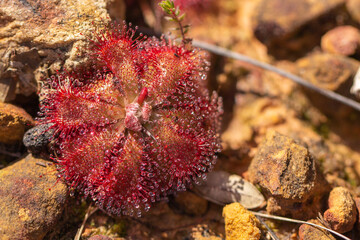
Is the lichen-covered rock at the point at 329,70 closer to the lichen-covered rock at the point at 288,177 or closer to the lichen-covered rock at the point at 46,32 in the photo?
the lichen-covered rock at the point at 288,177

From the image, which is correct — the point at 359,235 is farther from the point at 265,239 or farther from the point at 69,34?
the point at 69,34

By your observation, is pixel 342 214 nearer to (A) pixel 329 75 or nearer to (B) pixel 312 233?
(B) pixel 312 233

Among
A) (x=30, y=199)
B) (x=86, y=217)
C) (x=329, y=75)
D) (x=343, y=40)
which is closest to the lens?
(x=30, y=199)

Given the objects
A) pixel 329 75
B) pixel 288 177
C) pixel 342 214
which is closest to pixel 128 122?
pixel 288 177

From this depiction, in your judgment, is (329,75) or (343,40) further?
(343,40)

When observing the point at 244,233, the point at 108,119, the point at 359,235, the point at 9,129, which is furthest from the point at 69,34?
the point at 359,235

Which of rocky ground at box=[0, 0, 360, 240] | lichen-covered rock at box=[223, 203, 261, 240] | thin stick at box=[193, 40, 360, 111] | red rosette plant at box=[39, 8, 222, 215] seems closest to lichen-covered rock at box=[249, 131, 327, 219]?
rocky ground at box=[0, 0, 360, 240]
